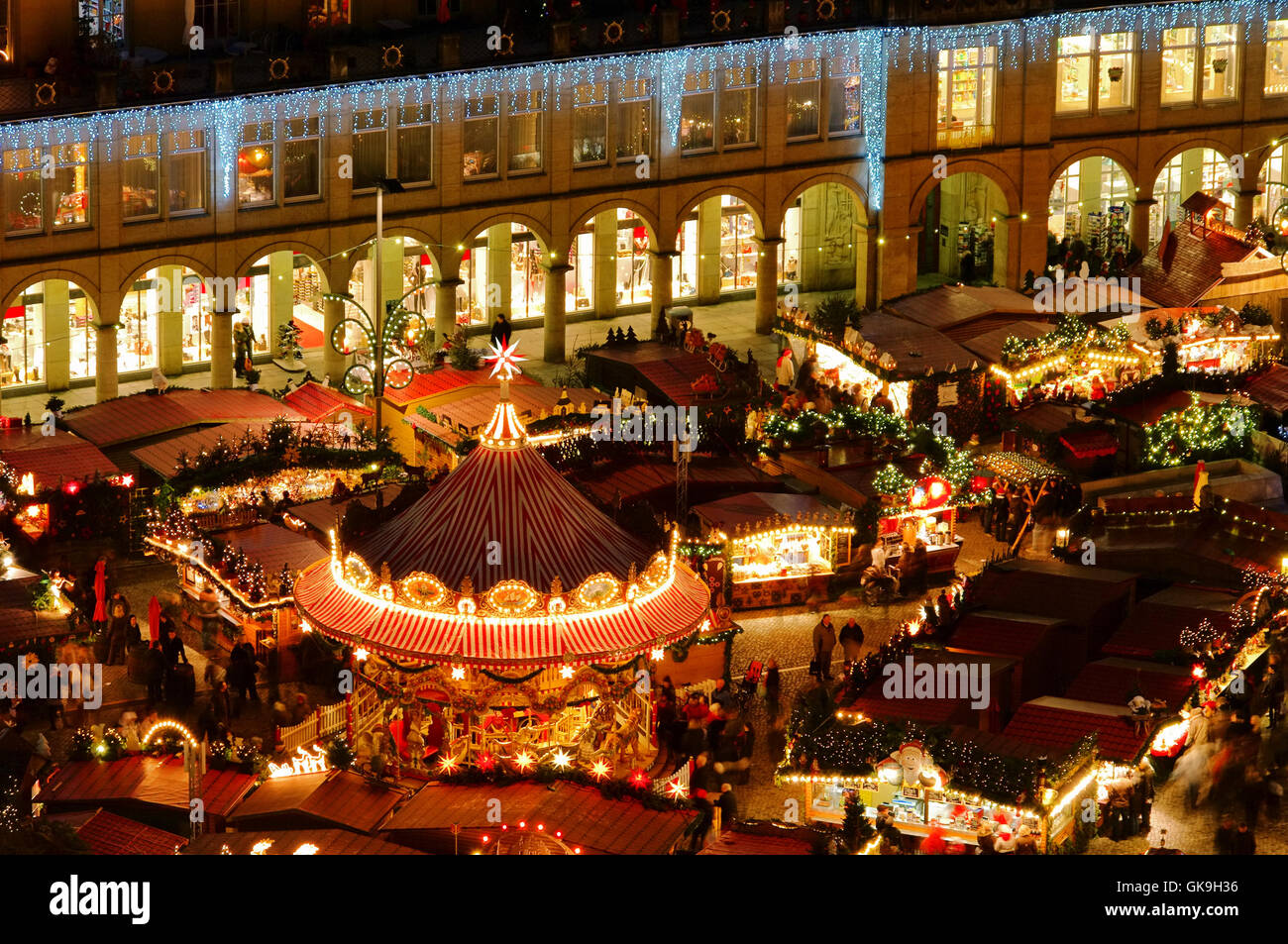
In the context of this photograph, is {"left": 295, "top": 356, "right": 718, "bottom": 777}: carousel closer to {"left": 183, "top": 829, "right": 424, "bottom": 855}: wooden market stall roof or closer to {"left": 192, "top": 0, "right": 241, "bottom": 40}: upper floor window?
{"left": 183, "top": 829, "right": 424, "bottom": 855}: wooden market stall roof

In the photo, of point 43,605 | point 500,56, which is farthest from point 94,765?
point 500,56

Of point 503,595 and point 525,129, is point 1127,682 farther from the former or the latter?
point 525,129

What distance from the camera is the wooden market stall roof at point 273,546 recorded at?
39.1 meters

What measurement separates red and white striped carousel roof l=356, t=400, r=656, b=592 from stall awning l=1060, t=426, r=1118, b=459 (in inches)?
650

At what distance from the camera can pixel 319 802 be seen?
1148 inches

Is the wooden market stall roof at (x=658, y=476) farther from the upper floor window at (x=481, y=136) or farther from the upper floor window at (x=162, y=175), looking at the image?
the upper floor window at (x=162, y=175)

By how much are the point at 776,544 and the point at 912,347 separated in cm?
1066

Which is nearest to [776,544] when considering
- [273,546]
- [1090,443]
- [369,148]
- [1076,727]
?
[1090,443]

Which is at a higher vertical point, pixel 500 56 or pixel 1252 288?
pixel 500 56

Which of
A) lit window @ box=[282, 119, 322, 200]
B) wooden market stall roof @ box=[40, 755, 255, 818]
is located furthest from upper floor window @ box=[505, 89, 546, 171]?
wooden market stall roof @ box=[40, 755, 255, 818]

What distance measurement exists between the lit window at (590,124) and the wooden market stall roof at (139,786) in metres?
29.5
